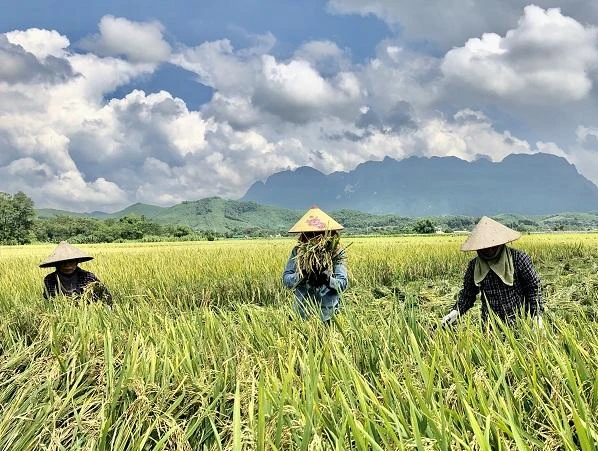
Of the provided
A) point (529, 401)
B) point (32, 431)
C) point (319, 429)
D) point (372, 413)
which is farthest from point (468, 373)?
point (32, 431)

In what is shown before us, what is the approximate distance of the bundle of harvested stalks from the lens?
3534 mm

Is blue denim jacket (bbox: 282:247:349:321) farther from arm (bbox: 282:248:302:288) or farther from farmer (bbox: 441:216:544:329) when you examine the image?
farmer (bbox: 441:216:544:329)

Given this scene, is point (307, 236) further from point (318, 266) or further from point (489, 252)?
point (489, 252)

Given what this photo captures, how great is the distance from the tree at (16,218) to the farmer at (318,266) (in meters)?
59.1

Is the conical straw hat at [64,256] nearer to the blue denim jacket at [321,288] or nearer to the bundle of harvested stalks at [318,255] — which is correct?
the blue denim jacket at [321,288]

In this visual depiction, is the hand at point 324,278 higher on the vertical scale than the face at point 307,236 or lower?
lower

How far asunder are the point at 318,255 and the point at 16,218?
62.6m

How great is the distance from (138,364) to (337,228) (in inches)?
75.1

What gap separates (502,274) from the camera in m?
3.45

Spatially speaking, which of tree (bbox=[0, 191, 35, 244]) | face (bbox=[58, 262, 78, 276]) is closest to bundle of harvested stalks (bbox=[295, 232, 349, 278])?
face (bbox=[58, 262, 78, 276])

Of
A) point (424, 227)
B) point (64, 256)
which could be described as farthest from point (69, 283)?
point (424, 227)

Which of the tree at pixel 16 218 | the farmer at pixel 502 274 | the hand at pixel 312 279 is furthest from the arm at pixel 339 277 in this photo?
the tree at pixel 16 218

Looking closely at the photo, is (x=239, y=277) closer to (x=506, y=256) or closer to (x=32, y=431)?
(x=506, y=256)

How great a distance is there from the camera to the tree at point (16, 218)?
56.1 m
